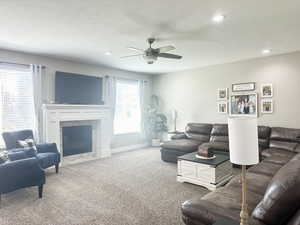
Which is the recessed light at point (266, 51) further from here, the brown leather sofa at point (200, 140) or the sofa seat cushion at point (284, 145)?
the sofa seat cushion at point (284, 145)

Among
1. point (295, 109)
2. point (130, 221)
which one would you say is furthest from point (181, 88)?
point (130, 221)

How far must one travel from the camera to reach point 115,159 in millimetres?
5719

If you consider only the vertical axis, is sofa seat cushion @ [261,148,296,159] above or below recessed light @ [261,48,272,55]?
below

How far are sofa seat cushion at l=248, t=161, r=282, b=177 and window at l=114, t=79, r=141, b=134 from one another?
450 centimetres

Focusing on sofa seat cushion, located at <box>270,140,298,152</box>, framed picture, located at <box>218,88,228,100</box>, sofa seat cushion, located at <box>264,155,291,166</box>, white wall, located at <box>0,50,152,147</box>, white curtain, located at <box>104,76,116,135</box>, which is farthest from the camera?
white curtain, located at <box>104,76,116,135</box>

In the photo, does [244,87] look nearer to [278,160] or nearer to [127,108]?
[278,160]

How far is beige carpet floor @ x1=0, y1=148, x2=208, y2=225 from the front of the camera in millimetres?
2637

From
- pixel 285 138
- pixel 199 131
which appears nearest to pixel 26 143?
pixel 199 131

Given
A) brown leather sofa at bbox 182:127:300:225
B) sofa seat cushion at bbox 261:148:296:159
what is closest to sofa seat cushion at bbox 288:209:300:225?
brown leather sofa at bbox 182:127:300:225

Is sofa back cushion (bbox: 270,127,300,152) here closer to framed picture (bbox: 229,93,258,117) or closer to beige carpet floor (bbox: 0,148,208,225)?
framed picture (bbox: 229,93,258,117)

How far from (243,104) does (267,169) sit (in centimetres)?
285

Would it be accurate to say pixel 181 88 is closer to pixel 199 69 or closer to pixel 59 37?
pixel 199 69

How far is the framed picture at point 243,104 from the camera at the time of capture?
540 centimetres

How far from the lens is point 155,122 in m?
7.32
